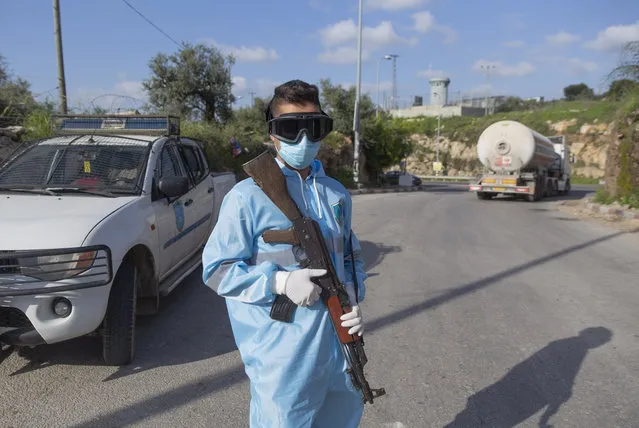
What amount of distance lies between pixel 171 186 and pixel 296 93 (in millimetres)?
2799

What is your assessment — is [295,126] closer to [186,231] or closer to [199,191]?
[186,231]

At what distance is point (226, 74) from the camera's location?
70.2 ft

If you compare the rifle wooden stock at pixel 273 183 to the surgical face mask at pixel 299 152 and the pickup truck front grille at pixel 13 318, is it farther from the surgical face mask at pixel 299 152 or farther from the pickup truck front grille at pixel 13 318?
the pickup truck front grille at pixel 13 318

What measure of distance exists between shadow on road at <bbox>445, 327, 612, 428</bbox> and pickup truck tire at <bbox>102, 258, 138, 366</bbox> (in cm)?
243

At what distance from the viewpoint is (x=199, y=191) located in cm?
594

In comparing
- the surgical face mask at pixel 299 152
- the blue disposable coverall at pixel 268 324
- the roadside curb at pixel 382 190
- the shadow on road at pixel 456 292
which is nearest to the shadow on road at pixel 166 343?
the shadow on road at pixel 456 292

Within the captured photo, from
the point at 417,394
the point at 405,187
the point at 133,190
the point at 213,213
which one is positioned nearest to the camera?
the point at 417,394

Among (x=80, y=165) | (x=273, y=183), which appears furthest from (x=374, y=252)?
(x=273, y=183)

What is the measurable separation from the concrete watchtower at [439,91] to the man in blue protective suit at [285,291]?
10009 centimetres

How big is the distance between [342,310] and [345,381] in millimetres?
318

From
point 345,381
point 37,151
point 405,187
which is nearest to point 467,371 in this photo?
point 345,381

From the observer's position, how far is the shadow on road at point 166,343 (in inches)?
153

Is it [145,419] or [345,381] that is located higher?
[345,381]

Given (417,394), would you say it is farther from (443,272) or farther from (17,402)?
(443,272)
